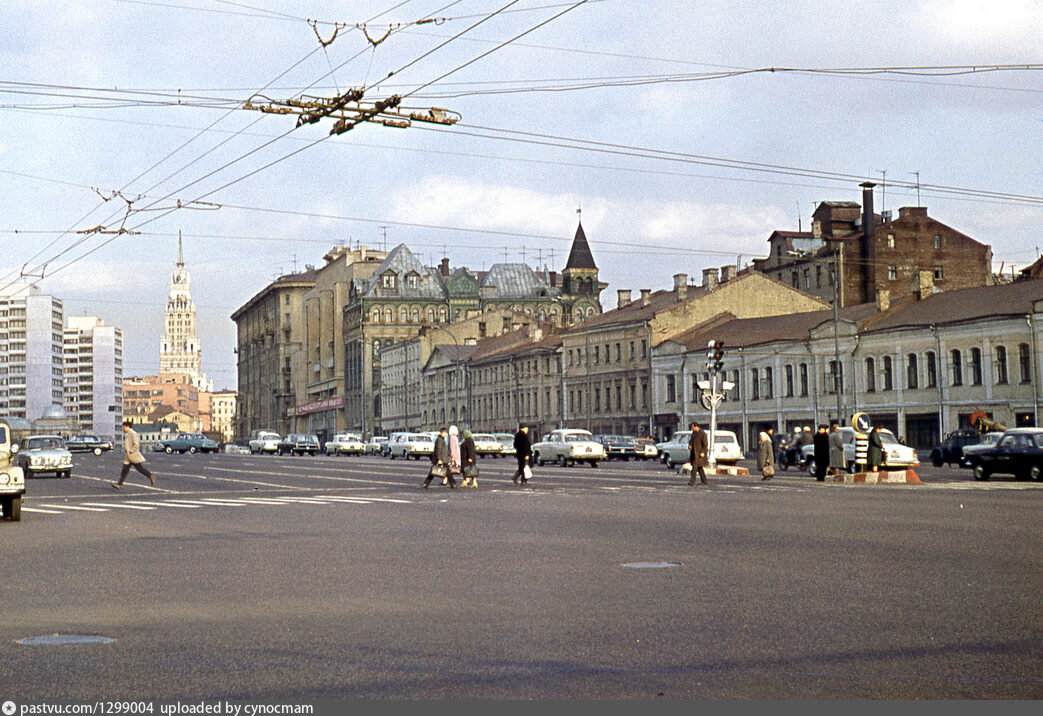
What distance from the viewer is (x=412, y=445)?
84500mm

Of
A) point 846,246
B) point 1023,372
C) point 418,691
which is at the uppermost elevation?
point 846,246

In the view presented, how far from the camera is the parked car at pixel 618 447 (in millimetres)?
78500

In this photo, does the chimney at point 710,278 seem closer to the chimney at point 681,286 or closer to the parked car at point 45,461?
the chimney at point 681,286

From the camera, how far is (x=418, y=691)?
797 centimetres

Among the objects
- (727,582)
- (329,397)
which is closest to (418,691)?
(727,582)

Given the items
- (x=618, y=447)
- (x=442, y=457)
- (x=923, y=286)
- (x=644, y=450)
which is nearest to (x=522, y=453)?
(x=442, y=457)

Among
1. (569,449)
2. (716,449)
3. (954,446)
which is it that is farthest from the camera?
(569,449)

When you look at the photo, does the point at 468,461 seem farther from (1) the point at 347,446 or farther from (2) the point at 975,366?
(1) the point at 347,446

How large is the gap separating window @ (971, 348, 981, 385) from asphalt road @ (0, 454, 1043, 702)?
1897 inches

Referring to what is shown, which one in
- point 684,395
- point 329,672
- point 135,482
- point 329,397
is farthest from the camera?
point 329,397

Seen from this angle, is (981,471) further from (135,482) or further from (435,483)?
(135,482)

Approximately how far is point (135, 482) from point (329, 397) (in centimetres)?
12509

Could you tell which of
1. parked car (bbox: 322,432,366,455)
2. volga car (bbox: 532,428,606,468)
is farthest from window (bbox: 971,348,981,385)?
parked car (bbox: 322,432,366,455)

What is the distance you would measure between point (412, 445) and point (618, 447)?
42.4 feet
